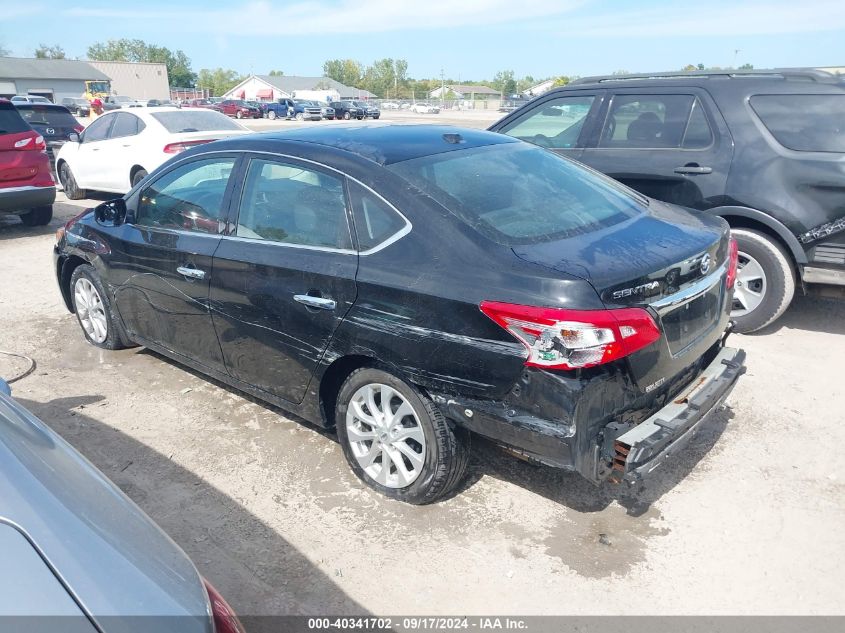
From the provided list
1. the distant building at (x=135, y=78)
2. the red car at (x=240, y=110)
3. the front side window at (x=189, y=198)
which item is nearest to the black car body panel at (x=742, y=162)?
the front side window at (x=189, y=198)

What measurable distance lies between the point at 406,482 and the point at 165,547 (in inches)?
66.5

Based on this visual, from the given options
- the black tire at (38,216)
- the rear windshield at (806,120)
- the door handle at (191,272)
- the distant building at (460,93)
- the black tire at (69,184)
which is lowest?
the black tire at (38,216)

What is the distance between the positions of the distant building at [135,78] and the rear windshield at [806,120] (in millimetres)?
92854

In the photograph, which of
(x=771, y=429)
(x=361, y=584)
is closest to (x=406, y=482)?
(x=361, y=584)

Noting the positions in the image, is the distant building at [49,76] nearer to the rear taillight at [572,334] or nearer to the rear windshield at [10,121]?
the rear windshield at [10,121]

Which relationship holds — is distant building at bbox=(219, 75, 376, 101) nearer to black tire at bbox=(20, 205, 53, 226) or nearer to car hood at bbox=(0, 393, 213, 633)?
black tire at bbox=(20, 205, 53, 226)

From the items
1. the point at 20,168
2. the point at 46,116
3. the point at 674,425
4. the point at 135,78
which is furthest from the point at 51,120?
the point at 135,78

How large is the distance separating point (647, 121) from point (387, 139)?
306 centimetres

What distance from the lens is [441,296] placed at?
296cm

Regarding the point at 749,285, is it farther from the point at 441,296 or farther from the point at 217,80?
the point at 217,80

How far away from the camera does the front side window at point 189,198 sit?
4066mm

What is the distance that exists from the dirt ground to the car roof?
5.06 ft

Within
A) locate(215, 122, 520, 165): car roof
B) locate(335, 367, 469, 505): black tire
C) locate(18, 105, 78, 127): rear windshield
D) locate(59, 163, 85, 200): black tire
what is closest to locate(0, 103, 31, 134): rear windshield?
locate(59, 163, 85, 200): black tire

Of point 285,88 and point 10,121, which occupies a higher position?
point 285,88
